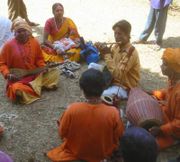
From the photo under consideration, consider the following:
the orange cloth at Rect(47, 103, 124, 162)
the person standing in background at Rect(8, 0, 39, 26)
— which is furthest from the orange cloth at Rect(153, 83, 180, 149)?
the person standing in background at Rect(8, 0, 39, 26)

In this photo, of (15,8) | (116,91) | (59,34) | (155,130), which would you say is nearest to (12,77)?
(116,91)

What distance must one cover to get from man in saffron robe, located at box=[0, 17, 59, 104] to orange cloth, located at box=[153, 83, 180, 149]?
2.10 metres

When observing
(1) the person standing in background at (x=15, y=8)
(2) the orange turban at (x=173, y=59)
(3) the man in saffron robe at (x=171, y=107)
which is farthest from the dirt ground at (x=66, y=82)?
(2) the orange turban at (x=173, y=59)

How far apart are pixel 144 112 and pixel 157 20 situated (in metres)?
4.05

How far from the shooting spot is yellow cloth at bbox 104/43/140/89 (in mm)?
5012

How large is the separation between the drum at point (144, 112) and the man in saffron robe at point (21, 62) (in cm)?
172

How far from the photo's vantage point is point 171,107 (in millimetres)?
4078

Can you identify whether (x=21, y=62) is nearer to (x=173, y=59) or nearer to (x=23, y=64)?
(x=23, y=64)

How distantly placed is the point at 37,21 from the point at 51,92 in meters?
4.21

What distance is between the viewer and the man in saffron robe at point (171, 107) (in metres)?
3.94

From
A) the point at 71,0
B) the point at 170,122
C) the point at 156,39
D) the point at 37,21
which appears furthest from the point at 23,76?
the point at 71,0

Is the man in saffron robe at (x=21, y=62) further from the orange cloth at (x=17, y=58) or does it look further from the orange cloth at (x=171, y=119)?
the orange cloth at (x=171, y=119)

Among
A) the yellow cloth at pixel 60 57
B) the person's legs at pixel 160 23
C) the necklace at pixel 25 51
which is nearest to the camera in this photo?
the necklace at pixel 25 51

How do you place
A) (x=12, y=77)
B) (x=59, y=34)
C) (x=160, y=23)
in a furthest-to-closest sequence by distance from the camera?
(x=160, y=23) → (x=59, y=34) → (x=12, y=77)
